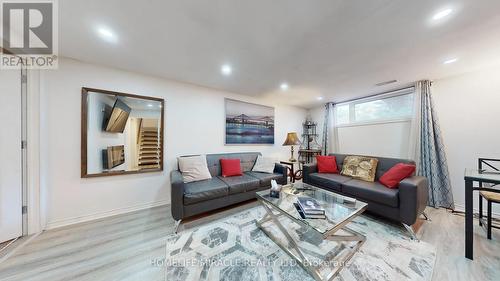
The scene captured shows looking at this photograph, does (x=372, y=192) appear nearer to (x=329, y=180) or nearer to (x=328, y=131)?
(x=329, y=180)

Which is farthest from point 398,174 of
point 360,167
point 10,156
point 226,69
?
point 10,156

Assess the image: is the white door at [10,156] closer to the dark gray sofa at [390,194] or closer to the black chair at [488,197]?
the dark gray sofa at [390,194]

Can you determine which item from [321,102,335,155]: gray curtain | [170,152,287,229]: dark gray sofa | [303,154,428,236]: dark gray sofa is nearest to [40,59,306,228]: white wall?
[170,152,287,229]: dark gray sofa

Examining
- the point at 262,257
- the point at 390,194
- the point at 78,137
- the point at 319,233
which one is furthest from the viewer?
the point at 78,137

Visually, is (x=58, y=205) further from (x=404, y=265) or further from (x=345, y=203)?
(x=404, y=265)

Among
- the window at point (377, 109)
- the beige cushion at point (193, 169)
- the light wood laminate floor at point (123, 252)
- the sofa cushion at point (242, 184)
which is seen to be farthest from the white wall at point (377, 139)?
the beige cushion at point (193, 169)

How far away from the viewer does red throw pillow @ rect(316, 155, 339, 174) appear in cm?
321

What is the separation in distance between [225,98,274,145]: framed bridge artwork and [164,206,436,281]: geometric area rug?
1967 mm

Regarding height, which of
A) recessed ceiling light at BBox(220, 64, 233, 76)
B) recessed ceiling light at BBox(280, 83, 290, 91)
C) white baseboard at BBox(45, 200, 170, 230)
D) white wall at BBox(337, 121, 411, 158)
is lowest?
white baseboard at BBox(45, 200, 170, 230)

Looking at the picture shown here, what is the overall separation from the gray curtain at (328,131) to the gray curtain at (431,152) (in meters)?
1.59

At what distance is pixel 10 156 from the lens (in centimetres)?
165

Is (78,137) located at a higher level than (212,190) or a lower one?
higher

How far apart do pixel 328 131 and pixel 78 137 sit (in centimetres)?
484

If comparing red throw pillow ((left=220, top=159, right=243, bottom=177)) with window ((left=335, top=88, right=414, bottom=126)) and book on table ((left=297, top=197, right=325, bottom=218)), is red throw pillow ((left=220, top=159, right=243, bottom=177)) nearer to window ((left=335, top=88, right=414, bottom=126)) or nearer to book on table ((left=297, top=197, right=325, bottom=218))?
book on table ((left=297, top=197, right=325, bottom=218))
